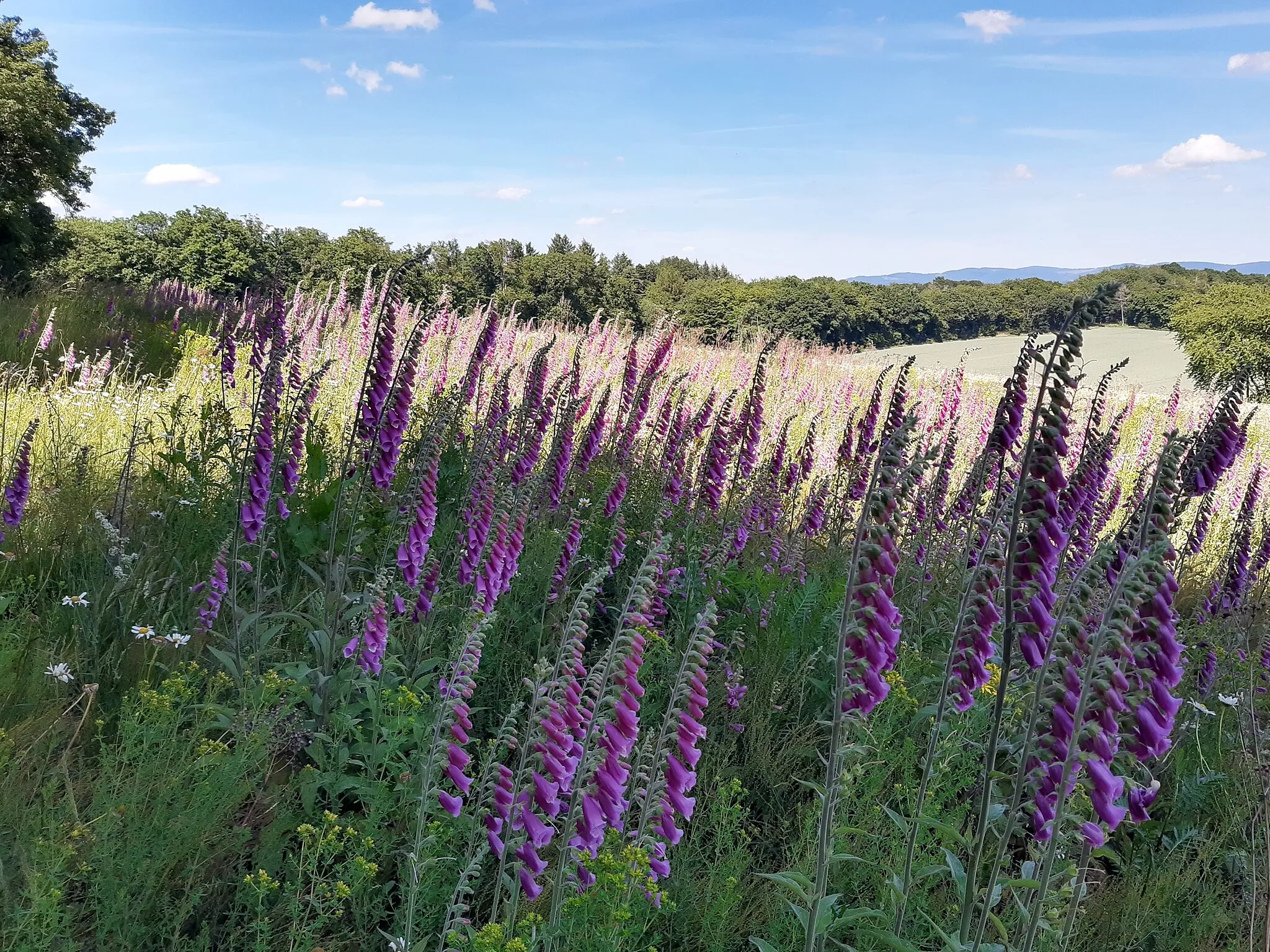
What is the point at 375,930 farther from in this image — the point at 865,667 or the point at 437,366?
the point at 437,366

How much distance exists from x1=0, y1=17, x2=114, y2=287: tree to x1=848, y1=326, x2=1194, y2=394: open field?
73.4 ft

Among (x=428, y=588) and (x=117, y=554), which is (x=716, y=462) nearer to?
(x=428, y=588)

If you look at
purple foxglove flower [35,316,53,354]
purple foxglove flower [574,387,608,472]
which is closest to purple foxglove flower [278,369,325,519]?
purple foxglove flower [574,387,608,472]

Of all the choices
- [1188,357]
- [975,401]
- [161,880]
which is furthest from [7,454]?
[1188,357]

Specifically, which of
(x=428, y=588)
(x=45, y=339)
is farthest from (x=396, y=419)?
(x=45, y=339)

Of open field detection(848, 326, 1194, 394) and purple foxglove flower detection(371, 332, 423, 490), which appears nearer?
purple foxglove flower detection(371, 332, 423, 490)

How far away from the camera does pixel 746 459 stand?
263 inches

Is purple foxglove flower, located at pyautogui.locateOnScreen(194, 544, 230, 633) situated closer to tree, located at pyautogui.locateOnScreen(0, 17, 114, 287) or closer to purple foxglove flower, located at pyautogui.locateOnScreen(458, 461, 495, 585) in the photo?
purple foxglove flower, located at pyautogui.locateOnScreen(458, 461, 495, 585)

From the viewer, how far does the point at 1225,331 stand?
124 ft

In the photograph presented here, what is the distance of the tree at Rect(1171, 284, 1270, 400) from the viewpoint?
36.0 metres

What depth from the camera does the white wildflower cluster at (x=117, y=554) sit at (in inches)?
153

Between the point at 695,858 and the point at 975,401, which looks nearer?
the point at 695,858

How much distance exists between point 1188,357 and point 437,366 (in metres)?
41.8

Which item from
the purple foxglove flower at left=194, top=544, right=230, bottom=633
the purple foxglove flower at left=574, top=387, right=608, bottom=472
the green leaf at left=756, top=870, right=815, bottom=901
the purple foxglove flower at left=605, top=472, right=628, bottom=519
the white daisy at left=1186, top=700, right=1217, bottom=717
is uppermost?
the purple foxglove flower at left=574, top=387, right=608, bottom=472
